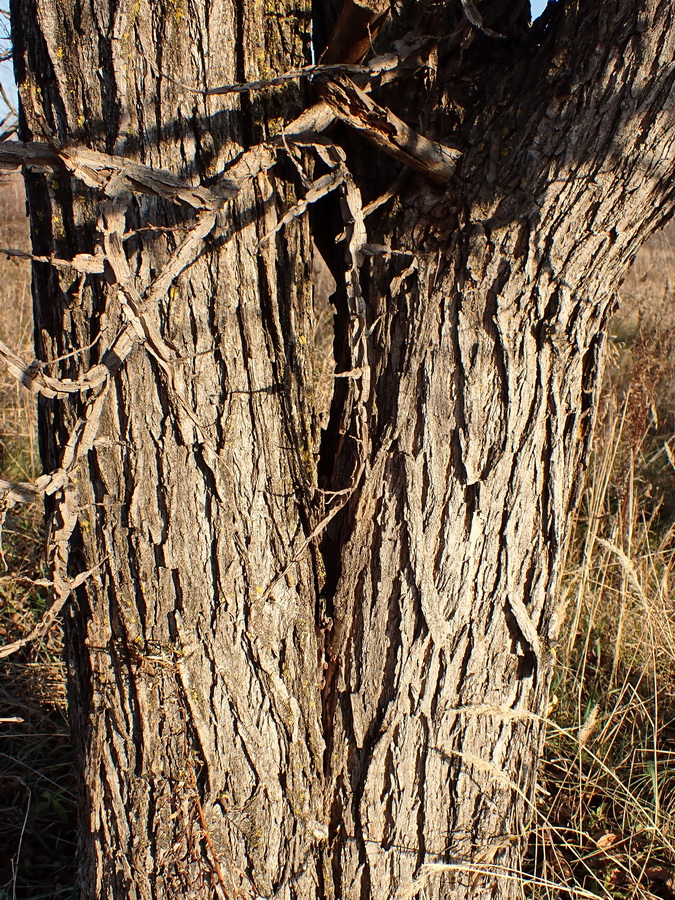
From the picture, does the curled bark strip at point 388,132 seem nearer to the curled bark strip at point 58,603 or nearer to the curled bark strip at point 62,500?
the curled bark strip at point 62,500

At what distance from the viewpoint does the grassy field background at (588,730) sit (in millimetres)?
1857

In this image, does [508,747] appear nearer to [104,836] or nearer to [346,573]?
[346,573]

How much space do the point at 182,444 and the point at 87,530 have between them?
25 centimetres

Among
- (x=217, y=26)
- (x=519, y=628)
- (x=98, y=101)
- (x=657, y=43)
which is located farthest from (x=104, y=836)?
(x=657, y=43)

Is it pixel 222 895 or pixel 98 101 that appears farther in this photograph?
pixel 222 895

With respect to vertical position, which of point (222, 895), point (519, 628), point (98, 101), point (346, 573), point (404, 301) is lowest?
point (222, 895)

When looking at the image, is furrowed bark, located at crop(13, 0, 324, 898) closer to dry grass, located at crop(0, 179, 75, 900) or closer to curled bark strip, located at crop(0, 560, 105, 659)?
curled bark strip, located at crop(0, 560, 105, 659)

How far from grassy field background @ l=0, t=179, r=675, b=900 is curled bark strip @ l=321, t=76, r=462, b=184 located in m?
0.98

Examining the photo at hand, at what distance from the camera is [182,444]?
117 centimetres

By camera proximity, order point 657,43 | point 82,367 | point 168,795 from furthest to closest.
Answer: point 168,795
point 82,367
point 657,43

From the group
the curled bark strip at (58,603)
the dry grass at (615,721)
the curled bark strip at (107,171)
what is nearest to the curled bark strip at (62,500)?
the curled bark strip at (58,603)

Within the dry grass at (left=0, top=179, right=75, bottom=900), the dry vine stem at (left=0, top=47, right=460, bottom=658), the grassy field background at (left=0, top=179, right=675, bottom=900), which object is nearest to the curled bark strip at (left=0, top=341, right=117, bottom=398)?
the dry vine stem at (left=0, top=47, right=460, bottom=658)

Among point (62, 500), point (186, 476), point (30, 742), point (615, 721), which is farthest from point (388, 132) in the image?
point (30, 742)

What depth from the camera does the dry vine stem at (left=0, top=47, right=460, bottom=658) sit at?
101 cm
